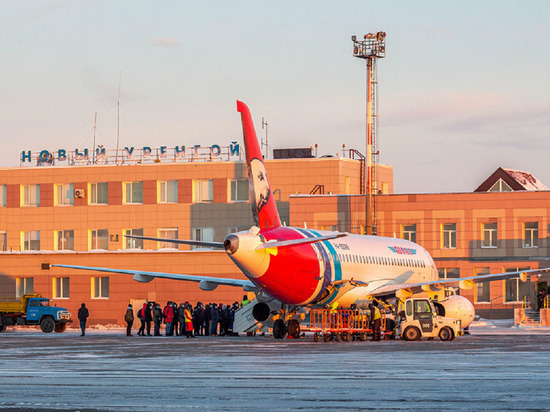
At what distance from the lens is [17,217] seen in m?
86.4

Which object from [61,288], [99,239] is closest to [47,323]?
[61,288]

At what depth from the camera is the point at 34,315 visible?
60.5 meters

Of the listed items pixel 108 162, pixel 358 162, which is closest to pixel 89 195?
pixel 108 162

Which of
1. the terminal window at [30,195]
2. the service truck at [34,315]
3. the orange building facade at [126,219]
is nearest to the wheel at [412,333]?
the service truck at [34,315]

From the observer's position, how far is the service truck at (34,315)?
2381 inches

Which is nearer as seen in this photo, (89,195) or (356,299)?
(356,299)

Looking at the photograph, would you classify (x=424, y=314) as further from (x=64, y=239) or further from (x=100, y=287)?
(x=64, y=239)

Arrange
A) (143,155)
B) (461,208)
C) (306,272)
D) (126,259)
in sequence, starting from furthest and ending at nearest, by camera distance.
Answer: (143,155) < (126,259) < (461,208) < (306,272)

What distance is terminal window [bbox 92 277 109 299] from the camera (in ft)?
261

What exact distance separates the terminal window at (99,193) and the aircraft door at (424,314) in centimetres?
4852

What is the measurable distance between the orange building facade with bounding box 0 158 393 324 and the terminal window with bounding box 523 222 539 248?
15491mm

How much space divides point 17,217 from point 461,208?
38.9 metres

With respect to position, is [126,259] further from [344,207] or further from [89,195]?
[344,207]

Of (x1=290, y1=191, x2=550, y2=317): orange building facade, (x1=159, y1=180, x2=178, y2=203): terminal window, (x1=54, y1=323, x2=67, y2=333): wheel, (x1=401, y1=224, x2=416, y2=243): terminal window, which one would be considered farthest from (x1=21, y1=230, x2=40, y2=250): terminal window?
(x1=401, y1=224, x2=416, y2=243): terminal window
